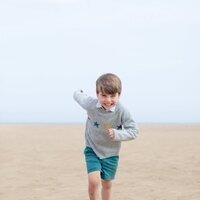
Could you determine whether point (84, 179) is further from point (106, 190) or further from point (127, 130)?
point (127, 130)

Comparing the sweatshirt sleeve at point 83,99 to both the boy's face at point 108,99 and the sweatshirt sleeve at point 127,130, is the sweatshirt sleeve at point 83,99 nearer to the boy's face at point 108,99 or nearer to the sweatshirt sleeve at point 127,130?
the boy's face at point 108,99

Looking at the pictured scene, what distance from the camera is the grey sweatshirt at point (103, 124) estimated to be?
18.3 feet

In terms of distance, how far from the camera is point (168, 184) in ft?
30.0

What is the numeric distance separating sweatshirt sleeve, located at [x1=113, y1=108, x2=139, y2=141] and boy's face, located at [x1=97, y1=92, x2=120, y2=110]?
230 millimetres

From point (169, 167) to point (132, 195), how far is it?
169 inches

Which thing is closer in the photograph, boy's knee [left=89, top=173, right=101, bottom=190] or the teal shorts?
boy's knee [left=89, top=173, right=101, bottom=190]

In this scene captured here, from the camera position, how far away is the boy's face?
5371 millimetres

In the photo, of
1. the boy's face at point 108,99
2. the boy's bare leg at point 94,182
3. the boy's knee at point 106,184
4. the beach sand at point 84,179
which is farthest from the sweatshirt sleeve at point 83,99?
the beach sand at point 84,179

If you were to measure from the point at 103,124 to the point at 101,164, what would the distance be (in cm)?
47

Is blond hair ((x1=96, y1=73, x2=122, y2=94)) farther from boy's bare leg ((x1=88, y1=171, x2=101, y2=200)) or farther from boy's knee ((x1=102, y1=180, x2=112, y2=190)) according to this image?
boy's knee ((x1=102, y1=180, x2=112, y2=190))

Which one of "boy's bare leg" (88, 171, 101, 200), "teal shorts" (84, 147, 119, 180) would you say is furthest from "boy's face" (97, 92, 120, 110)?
"boy's bare leg" (88, 171, 101, 200)

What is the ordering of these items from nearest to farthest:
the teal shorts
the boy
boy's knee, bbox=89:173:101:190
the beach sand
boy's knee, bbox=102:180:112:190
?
1. the boy
2. boy's knee, bbox=89:173:101:190
3. the teal shorts
4. boy's knee, bbox=102:180:112:190
5. the beach sand

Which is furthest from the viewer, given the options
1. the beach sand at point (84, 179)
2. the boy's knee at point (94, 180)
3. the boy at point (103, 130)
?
the beach sand at point (84, 179)

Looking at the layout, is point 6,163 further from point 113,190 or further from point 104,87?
point 104,87
